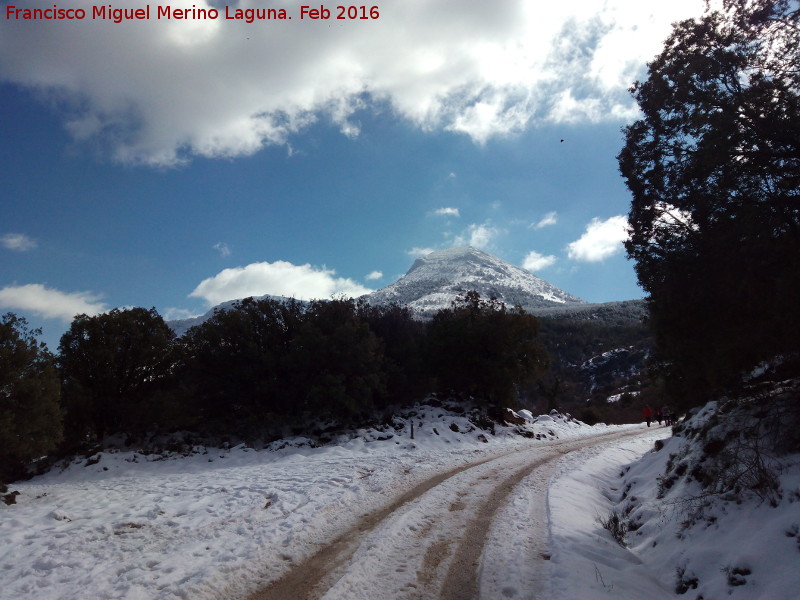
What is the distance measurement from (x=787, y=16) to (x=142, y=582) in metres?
13.8

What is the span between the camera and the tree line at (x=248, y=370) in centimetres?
1448

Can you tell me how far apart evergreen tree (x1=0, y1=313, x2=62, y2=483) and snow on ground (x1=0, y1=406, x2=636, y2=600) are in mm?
1388

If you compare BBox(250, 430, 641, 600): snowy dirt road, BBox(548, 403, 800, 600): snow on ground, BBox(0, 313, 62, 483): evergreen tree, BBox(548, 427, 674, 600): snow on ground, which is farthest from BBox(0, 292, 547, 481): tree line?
BBox(548, 403, 800, 600): snow on ground

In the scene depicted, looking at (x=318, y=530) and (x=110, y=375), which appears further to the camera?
(x=110, y=375)

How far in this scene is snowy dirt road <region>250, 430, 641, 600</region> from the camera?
6336 millimetres

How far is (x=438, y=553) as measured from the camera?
7.69m

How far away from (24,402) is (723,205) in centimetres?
1800

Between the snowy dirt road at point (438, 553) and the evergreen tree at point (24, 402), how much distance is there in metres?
10.5

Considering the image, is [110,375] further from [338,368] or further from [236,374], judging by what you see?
[338,368]

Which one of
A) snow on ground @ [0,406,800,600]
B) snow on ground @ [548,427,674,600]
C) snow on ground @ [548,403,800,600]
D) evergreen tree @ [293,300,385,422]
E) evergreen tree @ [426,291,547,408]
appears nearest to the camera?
snow on ground @ [548,403,800,600]

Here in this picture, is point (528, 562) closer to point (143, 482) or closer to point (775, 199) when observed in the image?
point (775, 199)

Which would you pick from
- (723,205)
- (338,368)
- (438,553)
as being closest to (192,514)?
(438,553)

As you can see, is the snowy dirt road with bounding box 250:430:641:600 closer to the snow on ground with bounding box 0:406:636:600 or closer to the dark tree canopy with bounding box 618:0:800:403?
the snow on ground with bounding box 0:406:636:600

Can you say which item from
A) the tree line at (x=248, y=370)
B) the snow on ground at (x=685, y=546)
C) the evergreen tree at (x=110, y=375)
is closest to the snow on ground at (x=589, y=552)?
the snow on ground at (x=685, y=546)
